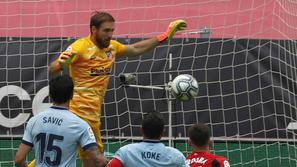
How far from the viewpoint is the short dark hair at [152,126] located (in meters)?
5.32

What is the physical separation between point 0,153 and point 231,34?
3.90 metres

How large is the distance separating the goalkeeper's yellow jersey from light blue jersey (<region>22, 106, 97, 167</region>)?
1.86m

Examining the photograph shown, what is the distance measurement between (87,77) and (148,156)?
7.25ft

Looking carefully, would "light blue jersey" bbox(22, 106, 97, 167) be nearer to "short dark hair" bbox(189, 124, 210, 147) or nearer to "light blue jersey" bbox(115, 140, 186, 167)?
"light blue jersey" bbox(115, 140, 186, 167)

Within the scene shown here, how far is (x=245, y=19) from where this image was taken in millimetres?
11422

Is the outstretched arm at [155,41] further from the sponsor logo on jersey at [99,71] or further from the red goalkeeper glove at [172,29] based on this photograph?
the sponsor logo on jersey at [99,71]

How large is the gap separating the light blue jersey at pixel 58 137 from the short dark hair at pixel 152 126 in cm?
43

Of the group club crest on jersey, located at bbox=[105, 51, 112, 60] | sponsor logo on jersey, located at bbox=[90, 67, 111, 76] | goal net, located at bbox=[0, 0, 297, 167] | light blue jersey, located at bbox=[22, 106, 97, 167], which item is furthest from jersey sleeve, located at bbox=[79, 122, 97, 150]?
goal net, located at bbox=[0, 0, 297, 167]

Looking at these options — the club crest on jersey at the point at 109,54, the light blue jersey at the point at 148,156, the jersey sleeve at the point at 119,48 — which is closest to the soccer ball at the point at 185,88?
the jersey sleeve at the point at 119,48

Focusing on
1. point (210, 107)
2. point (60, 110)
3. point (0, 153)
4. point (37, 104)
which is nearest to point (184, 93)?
point (210, 107)

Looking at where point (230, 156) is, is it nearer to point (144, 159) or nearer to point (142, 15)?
point (142, 15)

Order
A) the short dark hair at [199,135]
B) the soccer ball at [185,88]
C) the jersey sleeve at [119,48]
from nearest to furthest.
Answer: the short dark hair at [199,135]
the jersey sleeve at [119,48]
the soccer ball at [185,88]

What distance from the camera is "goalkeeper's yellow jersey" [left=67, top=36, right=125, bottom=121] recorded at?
24.1ft

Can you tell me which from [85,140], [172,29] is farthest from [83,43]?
[85,140]
